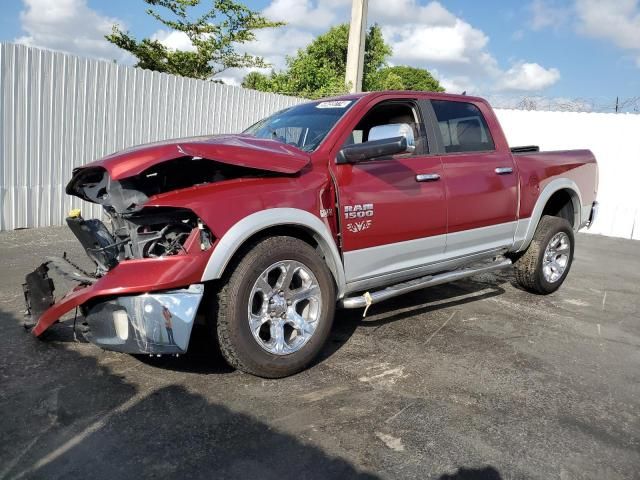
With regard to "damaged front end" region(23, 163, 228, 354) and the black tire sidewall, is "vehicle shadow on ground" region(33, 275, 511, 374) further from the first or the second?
the black tire sidewall

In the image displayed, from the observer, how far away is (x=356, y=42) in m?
14.6

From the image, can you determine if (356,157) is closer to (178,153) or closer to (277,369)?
(178,153)

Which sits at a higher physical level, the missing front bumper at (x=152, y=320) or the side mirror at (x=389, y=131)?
the side mirror at (x=389, y=131)

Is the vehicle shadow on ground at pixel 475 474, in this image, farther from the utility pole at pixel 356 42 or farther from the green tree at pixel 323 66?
the green tree at pixel 323 66

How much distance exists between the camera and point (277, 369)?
3.44 meters

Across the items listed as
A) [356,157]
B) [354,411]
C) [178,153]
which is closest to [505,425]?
[354,411]

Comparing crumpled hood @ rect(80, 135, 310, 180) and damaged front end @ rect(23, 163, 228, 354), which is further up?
crumpled hood @ rect(80, 135, 310, 180)

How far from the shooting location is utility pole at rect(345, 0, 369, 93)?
47.3 feet

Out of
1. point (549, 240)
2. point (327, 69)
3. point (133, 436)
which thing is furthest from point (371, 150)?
point (327, 69)

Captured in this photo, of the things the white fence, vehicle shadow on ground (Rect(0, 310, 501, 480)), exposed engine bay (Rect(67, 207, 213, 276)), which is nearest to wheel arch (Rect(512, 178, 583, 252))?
vehicle shadow on ground (Rect(0, 310, 501, 480))

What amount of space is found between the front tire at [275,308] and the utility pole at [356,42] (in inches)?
466

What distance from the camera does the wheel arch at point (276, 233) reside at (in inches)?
124

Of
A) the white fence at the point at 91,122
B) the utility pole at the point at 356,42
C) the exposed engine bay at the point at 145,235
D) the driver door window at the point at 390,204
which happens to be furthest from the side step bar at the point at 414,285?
the utility pole at the point at 356,42

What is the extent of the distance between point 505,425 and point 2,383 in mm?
2902
